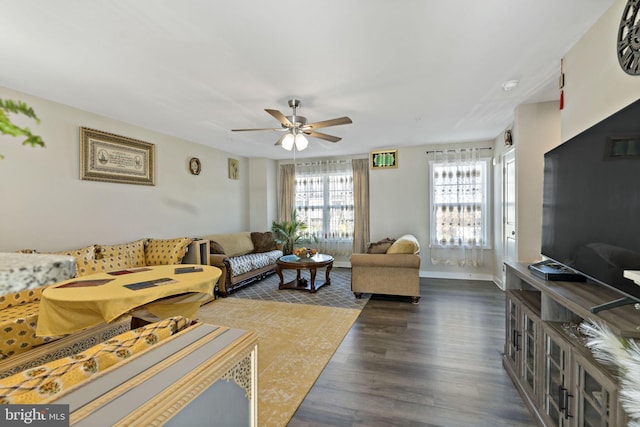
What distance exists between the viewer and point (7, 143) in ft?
9.04

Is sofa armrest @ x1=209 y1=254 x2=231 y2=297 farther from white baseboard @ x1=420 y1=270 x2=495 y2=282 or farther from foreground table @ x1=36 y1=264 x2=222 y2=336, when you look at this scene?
white baseboard @ x1=420 y1=270 x2=495 y2=282

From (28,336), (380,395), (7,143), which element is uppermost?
(7,143)

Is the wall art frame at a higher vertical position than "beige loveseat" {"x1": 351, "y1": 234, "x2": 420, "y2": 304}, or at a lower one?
higher

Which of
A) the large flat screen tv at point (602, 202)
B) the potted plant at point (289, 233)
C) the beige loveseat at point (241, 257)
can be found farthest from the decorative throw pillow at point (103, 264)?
the large flat screen tv at point (602, 202)

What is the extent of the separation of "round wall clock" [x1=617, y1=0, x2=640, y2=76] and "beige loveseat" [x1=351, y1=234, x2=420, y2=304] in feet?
8.74

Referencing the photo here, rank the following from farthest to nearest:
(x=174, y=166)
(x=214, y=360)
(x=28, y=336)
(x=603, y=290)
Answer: (x=174, y=166), (x=28, y=336), (x=603, y=290), (x=214, y=360)

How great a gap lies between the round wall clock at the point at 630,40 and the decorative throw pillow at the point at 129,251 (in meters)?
4.66

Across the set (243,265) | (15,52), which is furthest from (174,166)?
(15,52)

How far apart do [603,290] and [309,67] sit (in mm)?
2404

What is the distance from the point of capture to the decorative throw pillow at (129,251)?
3395 millimetres

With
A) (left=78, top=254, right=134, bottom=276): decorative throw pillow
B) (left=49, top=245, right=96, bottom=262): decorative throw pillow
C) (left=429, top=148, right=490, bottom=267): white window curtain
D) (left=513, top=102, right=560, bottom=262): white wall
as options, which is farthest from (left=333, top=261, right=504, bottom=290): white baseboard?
(left=49, top=245, right=96, bottom=262): decorative throw pillow

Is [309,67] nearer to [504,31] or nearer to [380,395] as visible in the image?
[504,31]

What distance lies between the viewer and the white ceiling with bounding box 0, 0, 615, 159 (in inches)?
67.4

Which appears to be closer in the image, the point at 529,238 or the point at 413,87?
the point at 413,87
